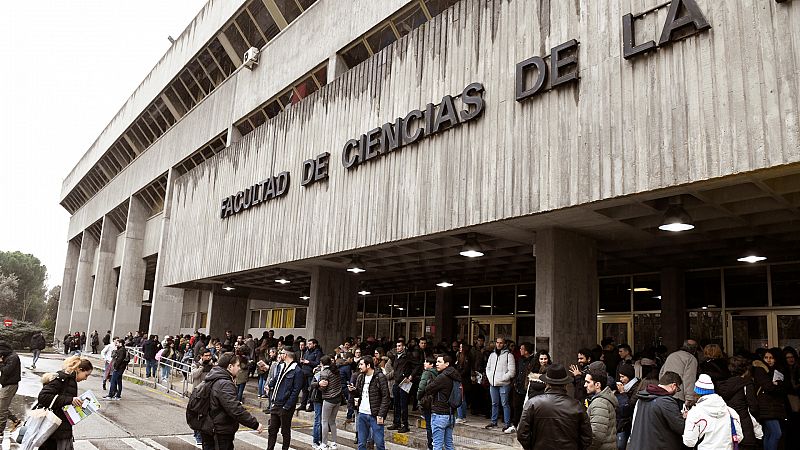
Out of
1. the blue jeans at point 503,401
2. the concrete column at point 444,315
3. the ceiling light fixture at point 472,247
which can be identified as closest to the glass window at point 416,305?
the concrete column at point 444,315

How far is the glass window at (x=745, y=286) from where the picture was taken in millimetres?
13867

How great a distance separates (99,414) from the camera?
13.9 metres

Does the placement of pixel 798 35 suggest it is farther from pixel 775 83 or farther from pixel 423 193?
pixel 423 193

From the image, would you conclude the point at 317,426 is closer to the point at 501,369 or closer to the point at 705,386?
the point at 501,369

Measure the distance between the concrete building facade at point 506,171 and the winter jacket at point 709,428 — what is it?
3.01 m

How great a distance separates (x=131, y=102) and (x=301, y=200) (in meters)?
28.9

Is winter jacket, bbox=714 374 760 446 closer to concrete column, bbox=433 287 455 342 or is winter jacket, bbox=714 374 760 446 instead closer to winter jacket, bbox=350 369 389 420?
winter jacket, bbox=350 369 389 420

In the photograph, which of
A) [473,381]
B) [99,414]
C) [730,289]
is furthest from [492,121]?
[99,414]

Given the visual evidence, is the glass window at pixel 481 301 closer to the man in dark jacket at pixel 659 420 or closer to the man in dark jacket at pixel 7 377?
the man in dark jacket at pixel 7 377

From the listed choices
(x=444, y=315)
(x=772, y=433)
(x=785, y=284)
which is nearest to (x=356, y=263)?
Result: (x=444, y=315)

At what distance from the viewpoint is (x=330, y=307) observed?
58.3 ft

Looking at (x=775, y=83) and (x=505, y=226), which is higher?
(x=775, y=83)

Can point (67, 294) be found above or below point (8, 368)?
above

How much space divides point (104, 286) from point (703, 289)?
4117 centimetres
